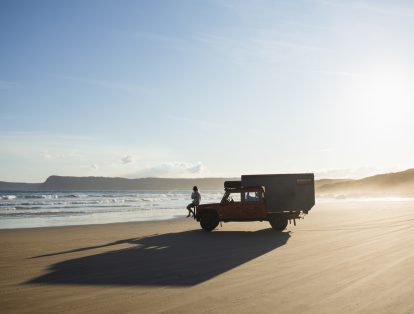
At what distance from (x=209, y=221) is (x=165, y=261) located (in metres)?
9.81

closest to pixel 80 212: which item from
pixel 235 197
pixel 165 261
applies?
pixel 235 197

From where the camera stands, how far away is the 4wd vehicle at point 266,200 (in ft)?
71.8

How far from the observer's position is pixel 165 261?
1306cm

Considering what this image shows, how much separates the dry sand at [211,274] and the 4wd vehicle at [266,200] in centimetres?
232

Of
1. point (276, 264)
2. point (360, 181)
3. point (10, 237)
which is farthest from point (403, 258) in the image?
point (360, 181)

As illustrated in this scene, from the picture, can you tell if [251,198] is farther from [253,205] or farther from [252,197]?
[253,205]

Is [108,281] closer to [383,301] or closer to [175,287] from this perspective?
[175,287]

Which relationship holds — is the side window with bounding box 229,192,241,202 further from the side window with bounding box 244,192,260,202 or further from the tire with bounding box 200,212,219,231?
the tire with bounding box 200,212,219,231

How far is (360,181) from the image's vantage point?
477ft

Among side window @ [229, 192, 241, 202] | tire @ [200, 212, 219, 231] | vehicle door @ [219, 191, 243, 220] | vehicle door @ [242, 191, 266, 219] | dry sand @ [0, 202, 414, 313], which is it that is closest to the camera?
dry sand @ [0, 202, 414, 313]

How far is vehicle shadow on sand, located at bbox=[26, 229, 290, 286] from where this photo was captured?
34.0ft

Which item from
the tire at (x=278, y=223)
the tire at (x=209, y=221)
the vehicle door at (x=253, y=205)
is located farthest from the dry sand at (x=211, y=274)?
the tire at (x=209, y=221)

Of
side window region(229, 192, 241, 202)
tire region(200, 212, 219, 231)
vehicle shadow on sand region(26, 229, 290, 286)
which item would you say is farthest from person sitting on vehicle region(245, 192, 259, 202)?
vehicle shadow on sand region(26, 229, 290, 286)

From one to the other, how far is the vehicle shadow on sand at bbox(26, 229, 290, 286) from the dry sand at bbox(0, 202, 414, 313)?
0.08 ft
